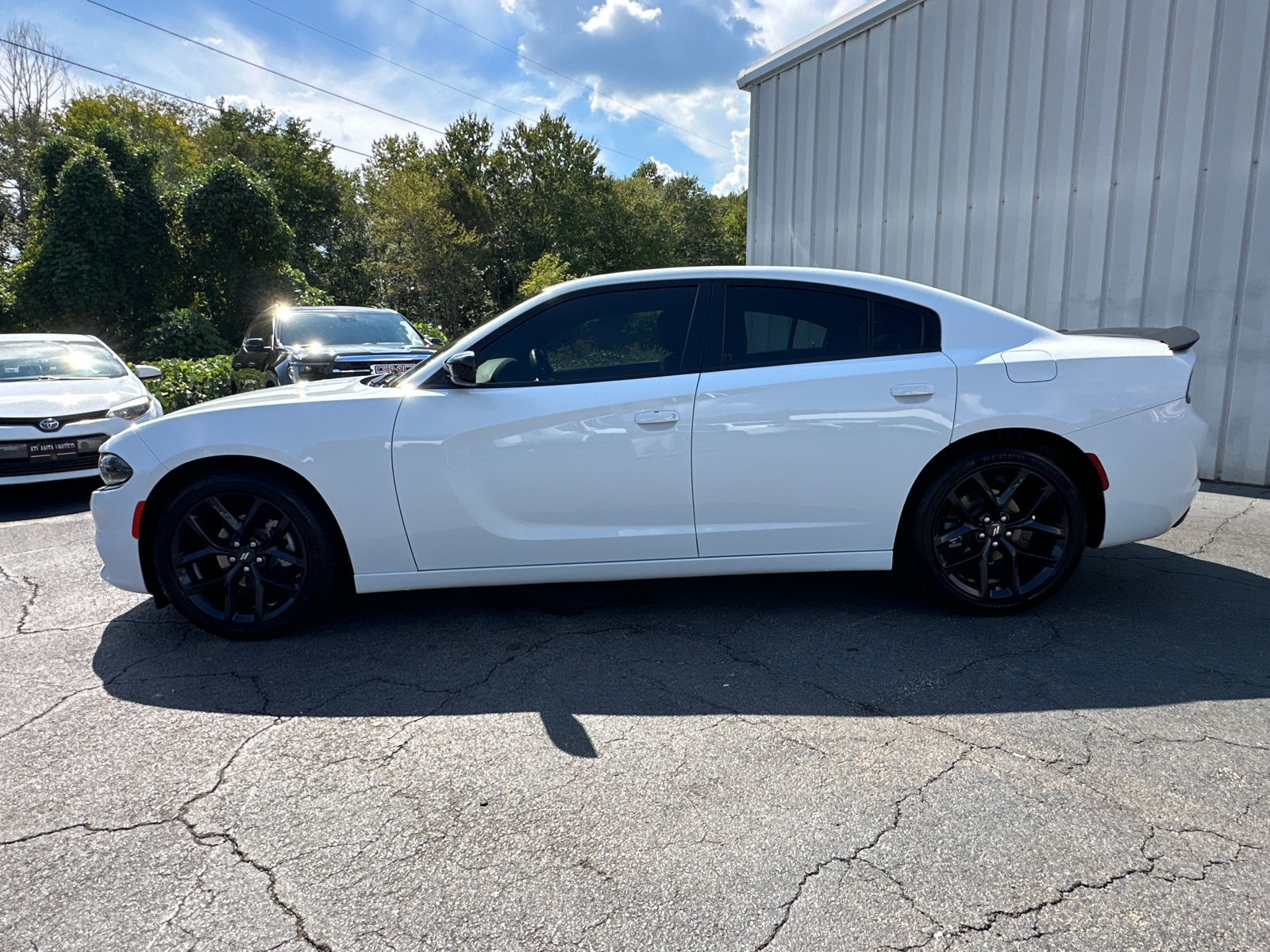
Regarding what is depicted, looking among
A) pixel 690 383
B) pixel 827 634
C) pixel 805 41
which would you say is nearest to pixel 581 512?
pixel 690 383

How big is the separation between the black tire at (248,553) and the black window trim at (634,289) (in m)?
0.84

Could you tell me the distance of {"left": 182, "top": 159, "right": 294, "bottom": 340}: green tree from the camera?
22781mm

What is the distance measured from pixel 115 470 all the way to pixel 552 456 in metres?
1.95

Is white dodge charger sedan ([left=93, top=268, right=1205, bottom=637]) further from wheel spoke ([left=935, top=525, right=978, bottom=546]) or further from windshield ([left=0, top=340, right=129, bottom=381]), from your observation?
windshield ([left=0, top=340, right=129, bottom=381])

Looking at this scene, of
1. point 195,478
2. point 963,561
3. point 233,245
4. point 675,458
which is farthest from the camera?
point 233,245

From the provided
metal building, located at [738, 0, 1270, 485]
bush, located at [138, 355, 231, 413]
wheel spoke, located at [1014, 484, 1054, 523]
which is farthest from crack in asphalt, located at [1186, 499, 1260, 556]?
bush, located at [138, 355, 231, 413]

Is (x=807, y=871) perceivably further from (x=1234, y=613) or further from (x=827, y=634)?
(x=1234, y=613)

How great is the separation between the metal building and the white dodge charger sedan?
169 inches

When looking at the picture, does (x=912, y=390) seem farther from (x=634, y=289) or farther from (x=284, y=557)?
(x=284, y=557)

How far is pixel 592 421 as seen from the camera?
11.9ft

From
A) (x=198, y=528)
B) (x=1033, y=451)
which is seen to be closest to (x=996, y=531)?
(x=1033, y=451)

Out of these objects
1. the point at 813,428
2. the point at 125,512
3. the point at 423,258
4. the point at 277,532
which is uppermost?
the point at 423,258

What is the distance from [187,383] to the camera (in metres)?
11.5

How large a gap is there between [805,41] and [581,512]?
858cm
